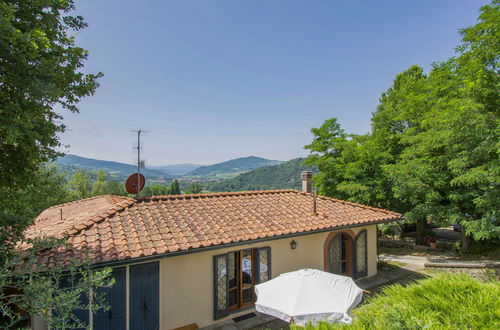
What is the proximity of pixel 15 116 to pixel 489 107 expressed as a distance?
63.1 ft

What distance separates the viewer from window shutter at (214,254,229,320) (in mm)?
7660

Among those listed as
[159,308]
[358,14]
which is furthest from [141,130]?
[358,14]

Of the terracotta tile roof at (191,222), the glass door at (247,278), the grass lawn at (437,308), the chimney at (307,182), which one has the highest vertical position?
the chimney at (307,182)

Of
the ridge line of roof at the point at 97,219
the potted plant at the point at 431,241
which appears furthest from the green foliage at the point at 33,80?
the potted plant at the point at 431,241

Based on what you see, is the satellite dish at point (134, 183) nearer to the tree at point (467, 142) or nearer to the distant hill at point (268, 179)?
the tree at point (467, 142)

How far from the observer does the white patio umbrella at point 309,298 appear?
581 cm

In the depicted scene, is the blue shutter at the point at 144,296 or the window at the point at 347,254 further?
the window at the point at 347,254

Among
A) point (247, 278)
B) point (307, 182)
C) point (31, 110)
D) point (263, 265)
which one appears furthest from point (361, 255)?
point (31, 110)

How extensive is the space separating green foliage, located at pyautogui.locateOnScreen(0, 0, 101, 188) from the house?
2.37m

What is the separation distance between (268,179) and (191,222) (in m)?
118

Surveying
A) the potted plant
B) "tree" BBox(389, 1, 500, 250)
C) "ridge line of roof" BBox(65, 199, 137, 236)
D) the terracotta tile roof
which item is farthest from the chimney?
the potted plant

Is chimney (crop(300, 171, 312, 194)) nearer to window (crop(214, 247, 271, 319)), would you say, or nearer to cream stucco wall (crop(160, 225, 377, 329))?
cream stucco wall (crop(160, 225, 377, 329))

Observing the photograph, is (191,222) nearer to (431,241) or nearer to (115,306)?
(115,306)

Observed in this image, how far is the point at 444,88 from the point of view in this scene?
46.5 ft
